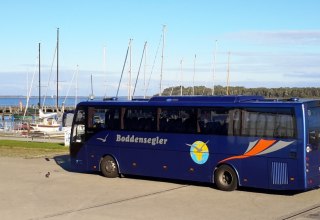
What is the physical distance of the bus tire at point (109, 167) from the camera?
1877 centimetres

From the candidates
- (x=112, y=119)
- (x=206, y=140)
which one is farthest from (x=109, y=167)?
(x=206, y=140)

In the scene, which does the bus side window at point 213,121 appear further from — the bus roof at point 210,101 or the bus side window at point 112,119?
the bus side window at point 112,119

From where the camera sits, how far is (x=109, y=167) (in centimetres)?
1884

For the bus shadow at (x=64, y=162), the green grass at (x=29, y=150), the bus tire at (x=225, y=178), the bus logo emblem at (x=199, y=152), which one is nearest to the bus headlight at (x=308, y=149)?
the bus tire at (x=225, y=178)

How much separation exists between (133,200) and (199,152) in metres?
3.12

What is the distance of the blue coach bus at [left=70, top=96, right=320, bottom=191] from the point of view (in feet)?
47.8

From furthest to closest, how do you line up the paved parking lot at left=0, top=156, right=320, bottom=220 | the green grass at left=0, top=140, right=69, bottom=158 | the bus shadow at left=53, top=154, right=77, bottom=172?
1. the green grass at left=0, top=140, right=69, bottom=158
2. the bus shadow at left=53, top=154, right=77, bottom=172
3. the paved parking lot at left=0, top=156, right=320, bottom=220

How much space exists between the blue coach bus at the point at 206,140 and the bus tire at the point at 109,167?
3 centimetres

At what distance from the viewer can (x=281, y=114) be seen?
1484 cm

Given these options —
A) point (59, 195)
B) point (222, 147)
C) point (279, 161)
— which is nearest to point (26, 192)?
point (59, 195)

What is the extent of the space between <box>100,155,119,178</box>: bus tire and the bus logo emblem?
3.28 m

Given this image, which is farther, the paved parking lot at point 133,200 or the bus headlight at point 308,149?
the bus headlight at point 308,149

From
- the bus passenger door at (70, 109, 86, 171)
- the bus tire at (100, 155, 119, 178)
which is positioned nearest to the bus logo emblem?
the bus tire at (100, 155, 119, 178)

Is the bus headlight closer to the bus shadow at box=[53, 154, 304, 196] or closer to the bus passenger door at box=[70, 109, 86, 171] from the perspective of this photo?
the bus shadow at box=[53, 154, 304, 196]
